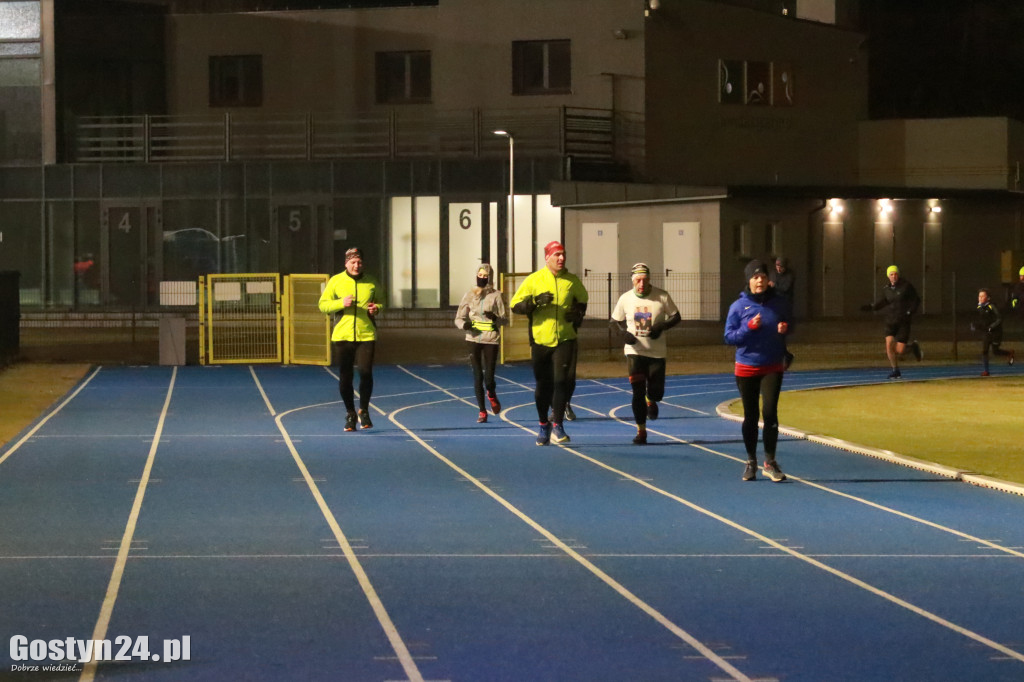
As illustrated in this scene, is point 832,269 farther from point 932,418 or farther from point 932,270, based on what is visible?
point 932,418

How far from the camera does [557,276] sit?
16562 mm

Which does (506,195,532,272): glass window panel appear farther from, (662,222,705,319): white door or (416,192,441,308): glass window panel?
(662,222,705,319): white door

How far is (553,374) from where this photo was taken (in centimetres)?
1673

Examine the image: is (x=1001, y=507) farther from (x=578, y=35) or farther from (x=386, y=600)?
(x=578, y=35)

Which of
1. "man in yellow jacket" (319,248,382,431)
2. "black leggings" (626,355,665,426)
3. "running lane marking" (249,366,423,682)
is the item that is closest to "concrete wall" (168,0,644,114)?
"man in yellow jacket" (319,248,382,431)

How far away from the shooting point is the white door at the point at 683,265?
40.2 metres

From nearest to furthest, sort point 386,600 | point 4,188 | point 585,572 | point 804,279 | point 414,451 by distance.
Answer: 1. point 386,600
2. point 585,572
3. point 414,451
4. point 804,279
5. point 4,188

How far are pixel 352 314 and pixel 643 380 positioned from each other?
11.2 feet

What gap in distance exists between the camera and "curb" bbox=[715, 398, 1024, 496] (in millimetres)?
13609

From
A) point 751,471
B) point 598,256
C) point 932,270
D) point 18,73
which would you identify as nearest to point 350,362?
point 751,471

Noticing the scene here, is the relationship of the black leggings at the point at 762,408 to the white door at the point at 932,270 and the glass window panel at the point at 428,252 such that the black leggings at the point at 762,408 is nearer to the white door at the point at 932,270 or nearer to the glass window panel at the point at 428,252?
the glass window panel at the point at 428,252

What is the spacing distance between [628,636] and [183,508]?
5370 millimetres

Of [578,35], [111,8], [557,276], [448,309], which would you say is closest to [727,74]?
[578,35]

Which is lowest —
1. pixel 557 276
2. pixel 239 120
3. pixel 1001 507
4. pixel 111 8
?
pixel 1001 507
